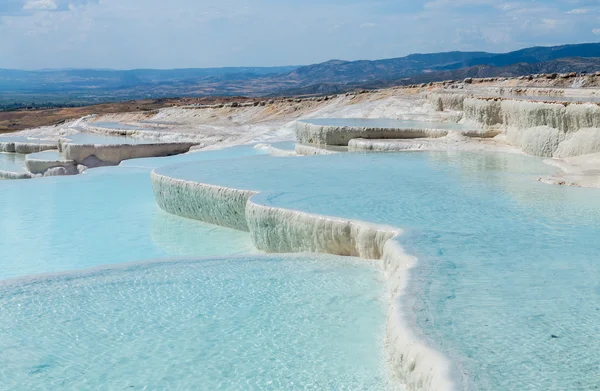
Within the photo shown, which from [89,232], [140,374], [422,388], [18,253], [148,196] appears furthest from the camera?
[148,196]

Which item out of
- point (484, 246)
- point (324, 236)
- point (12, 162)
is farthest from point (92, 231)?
point (12, 162)

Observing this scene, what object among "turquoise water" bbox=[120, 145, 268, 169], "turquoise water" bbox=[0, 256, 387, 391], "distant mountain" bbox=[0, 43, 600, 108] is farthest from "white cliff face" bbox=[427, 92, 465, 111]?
"distant mountain" bbox=[0, 43, 600, 108]

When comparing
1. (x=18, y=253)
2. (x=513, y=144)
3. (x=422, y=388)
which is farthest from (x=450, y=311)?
(x=513, y=144)

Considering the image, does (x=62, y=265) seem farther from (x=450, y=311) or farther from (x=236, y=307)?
(x=450, y=311)

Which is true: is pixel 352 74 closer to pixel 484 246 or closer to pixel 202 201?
pixel 202 201

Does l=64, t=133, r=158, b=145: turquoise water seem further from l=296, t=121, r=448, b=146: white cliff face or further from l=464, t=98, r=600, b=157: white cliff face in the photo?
l=464, t=98, r=600, b=157: white cliff face
